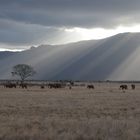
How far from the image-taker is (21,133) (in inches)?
687

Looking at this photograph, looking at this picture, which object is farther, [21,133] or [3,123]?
[3,123]

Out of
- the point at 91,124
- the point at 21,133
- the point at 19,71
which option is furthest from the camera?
the point at 19,71

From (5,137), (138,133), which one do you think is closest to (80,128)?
(138,133)

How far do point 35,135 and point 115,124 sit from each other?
4740mm

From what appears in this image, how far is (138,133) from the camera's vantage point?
17.6 metres

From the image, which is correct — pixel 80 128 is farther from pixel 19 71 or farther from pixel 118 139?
pixel 19 71

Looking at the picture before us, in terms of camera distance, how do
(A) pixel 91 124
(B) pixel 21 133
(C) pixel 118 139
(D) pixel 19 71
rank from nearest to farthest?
1. (C) pixel 118 139
2. (B) pixel 21 133
3. (A) pixel 91 124
4. (D) pixel 19 71

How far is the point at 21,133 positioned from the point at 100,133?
128 inches

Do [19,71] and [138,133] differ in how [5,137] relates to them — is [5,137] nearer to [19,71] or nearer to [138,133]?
[138,133]

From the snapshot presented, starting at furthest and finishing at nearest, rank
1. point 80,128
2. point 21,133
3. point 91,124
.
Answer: point 91,124 < point 80,128 < point 21,133

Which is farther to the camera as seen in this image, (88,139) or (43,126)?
(43,126)

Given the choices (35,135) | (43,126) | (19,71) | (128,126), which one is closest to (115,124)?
(128,126)

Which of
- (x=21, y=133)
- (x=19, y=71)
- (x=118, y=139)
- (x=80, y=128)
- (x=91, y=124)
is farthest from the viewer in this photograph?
(x=19, y=71)

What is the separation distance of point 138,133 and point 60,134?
10.6 feet
